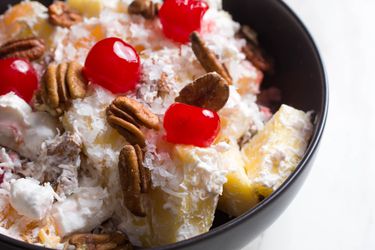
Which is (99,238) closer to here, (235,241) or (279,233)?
(235,241)

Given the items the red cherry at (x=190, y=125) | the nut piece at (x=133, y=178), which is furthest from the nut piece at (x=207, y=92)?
the nut piece at (x=133, y=178)

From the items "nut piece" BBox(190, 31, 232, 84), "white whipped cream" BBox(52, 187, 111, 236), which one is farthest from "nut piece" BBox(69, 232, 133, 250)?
"nut piece" BBox(190, 31, 232, 84)

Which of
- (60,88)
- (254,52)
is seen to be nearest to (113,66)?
(60,88)

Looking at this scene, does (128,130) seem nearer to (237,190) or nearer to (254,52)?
(237,190)

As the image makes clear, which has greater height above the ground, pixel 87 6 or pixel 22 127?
pixel 87 6

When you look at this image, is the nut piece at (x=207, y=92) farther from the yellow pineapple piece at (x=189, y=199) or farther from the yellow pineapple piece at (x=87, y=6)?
the yellow pineapple piece at (x=87, y=6)

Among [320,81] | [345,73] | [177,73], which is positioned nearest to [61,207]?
[177,73]
